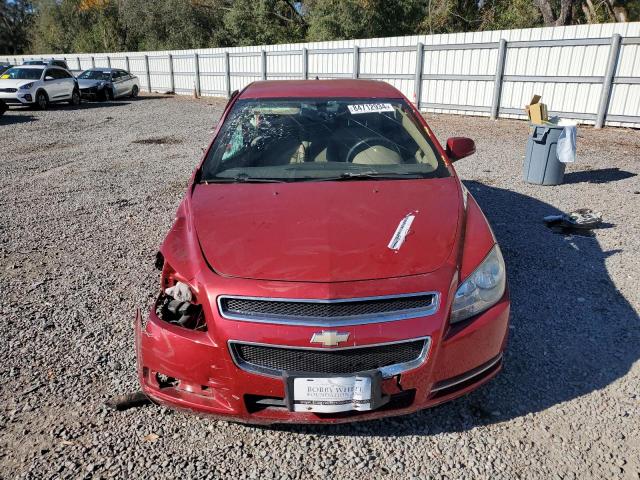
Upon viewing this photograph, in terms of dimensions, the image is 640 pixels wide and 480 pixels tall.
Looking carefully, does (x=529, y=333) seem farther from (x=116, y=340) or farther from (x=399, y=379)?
(x=116, y=340)

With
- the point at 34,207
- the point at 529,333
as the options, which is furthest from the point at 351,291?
the point at 34,207

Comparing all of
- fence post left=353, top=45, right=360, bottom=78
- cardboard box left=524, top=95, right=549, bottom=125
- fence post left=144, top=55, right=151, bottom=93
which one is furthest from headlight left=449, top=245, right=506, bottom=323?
fence post left=144, top=55, right=151, bottom=93

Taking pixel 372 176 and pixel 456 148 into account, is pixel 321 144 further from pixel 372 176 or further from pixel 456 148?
pixel 456 148

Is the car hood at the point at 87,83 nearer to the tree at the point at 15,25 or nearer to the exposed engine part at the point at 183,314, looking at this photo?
the exposed engine part at the point at 183,314

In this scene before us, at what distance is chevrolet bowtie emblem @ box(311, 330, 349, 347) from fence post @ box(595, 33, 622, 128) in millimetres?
12305

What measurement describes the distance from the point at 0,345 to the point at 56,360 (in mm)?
490

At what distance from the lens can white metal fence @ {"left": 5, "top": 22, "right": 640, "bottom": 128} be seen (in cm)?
1134

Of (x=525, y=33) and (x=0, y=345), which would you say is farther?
(x=525, y=33)

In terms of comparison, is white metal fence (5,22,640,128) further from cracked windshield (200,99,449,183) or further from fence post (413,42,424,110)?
cracked windshield (200,99,449,183)

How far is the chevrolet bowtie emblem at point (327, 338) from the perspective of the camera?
1.97 m

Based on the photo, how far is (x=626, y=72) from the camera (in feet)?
36.4

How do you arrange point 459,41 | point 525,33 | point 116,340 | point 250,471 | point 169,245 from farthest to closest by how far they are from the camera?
point 459,41, point 525,33, point 116,340, point 169,245, point 250,471

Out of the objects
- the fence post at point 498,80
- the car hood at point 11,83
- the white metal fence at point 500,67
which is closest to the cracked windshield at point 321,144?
the white metal fence at point 500,67

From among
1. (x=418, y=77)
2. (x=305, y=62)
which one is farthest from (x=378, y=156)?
(x=305, y=62)
